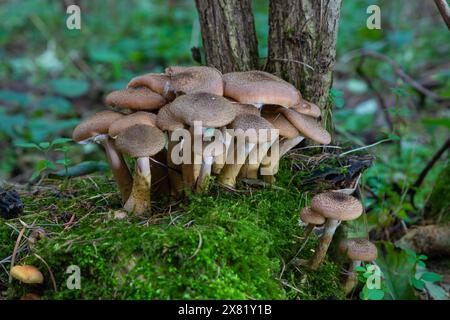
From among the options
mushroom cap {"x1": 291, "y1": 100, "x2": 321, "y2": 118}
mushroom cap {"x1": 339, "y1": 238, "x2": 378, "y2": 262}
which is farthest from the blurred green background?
mushroom cap {"x1": 339, "y1": 238, "x2": 378, "y2": 262}

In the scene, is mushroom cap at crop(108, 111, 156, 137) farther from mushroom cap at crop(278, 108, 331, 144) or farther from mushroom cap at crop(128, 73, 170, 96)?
mushroom cap at crop(278, 108, 331, 144)

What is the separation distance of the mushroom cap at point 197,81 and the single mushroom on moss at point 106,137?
40cm

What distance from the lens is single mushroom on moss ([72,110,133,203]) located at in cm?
272

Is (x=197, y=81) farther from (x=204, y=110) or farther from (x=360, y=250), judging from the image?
(x=360, y=250)

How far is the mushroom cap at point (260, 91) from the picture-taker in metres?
2.70

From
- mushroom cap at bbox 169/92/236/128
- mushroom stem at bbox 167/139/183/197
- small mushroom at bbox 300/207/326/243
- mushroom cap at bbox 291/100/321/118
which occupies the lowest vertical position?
Result: small mushroom at bbox 300/207/326/243

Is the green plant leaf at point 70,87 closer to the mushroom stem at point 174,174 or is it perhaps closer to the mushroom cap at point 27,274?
the mushroom stem at point 174,174

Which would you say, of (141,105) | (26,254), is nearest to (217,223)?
(141,105)

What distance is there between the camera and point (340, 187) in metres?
3.20

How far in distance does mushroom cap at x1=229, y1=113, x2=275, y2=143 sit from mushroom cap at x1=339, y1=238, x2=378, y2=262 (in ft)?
2.76

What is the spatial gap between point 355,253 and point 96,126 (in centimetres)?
175

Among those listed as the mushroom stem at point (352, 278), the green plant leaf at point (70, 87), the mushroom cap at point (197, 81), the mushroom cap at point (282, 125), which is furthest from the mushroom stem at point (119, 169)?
the green plant leaf at point (70, 87)

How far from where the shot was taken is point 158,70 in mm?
9203
